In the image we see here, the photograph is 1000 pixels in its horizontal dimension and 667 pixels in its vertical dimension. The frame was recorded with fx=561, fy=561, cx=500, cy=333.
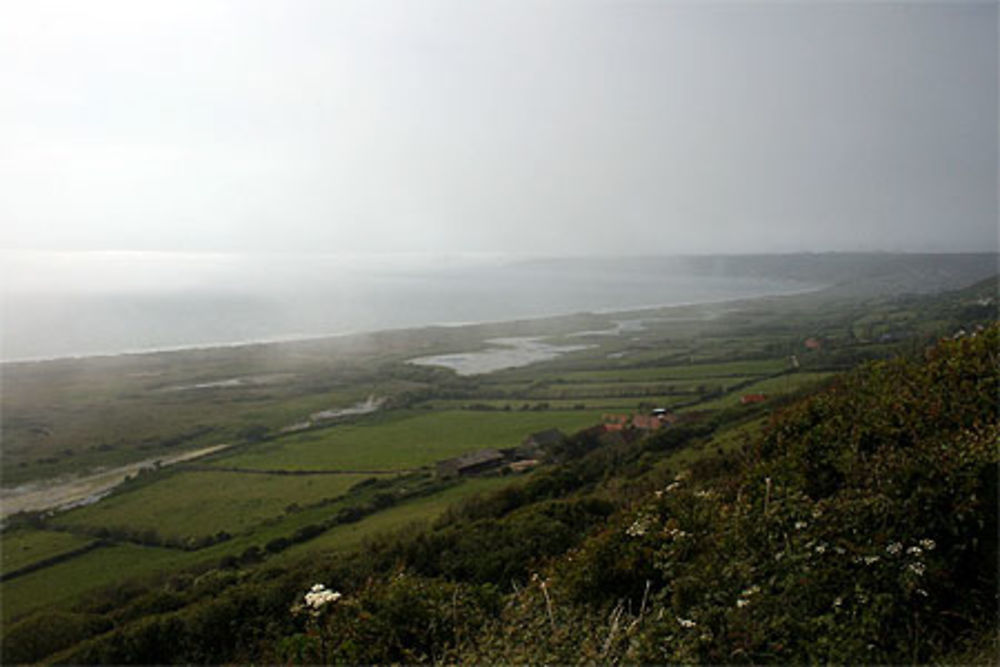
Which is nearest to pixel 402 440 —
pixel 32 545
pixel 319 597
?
pixel 32 545

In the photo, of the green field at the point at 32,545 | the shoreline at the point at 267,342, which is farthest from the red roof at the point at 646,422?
the shoreline at the point at 267,342

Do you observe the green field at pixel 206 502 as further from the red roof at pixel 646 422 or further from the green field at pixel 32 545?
the red roof at pixel 646 422

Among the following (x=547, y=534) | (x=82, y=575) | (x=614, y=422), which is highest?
(x=547, y=534)

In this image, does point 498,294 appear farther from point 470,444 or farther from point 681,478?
point 681,478

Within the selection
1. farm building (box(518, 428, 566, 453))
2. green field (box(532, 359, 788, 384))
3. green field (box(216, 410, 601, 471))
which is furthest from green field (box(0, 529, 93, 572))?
green field (box(532, 359, 788, 384))

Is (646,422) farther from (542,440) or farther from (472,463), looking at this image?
(472,463)

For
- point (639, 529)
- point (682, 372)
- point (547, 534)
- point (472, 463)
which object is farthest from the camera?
point (682, 372)

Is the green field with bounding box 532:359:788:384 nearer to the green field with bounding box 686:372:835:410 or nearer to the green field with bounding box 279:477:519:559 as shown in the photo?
the green field with bounding box 686:372:835:410
